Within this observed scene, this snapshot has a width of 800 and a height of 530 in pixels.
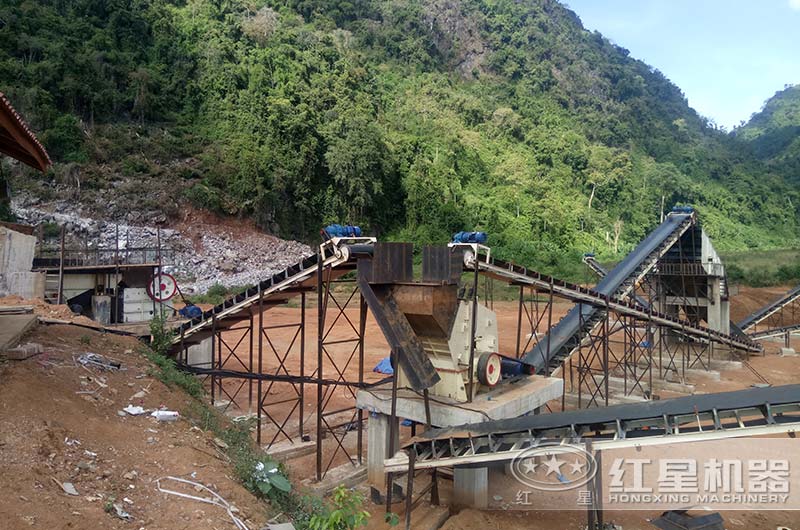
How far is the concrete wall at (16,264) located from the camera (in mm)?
16078

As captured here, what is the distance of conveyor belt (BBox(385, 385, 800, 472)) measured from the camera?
8008 millimetres

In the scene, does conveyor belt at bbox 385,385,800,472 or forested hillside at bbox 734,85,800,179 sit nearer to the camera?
conveyor belt at bbox 385,385,800,472

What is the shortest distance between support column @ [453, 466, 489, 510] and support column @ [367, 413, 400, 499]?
1.84 metres

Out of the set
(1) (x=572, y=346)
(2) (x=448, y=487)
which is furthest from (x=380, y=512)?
(1) (x=572, y=346)

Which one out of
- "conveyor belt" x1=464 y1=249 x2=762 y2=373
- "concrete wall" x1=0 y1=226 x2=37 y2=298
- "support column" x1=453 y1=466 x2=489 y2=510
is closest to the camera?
"support column" x1=453 y1=466 x2=489 y2=510

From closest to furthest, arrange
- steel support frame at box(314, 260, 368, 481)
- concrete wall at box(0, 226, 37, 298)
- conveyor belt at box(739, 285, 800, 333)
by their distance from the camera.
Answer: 1. steel support frame at box(314, 260, 368, 481)
2. concrete wall at box(0, 226, 37, 298)
3. conveyor belt at box(739, 285, 800, 333)

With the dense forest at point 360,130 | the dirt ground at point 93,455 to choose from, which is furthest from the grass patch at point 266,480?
the dense forest at point 360,130

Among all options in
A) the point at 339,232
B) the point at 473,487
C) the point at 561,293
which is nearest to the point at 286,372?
the point at 339,232

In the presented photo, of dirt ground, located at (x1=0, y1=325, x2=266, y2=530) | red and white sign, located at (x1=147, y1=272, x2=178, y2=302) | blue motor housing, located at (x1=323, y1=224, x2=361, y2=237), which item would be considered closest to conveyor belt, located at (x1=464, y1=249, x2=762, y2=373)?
blue motor housing, located at (x1=323, y1=224, x2=361, y2=237)

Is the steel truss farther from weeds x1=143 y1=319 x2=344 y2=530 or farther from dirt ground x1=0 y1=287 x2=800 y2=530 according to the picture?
weeds x1=143 y1=319 x2=344 y2=530

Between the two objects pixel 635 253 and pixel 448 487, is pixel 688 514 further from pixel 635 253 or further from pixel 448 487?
pixel 635 253

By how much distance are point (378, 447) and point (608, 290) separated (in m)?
11.7

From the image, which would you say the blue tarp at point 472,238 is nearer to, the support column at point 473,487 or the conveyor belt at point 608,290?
the conveyor belt at point 608,290

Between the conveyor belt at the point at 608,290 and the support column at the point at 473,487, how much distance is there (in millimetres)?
5529
